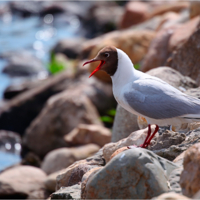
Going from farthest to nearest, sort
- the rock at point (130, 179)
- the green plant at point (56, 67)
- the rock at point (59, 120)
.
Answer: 1. the green plant at point (56, 67)
2. the rock at point (59, 120)
3. the rock at point (130, 179)

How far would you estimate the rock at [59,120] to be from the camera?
1049 cm

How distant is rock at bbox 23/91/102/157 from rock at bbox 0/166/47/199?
7.60 ft

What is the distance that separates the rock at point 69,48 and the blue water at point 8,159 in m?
7.56

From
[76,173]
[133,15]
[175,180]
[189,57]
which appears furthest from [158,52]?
[133,15]

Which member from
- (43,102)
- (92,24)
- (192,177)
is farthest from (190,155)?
(92,24)

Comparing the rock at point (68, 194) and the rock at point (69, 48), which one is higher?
the rock at point (68, 194)

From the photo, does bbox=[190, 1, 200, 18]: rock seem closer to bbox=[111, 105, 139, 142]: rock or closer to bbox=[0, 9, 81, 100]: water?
bbox=[111, 105, 139, 142]: rock

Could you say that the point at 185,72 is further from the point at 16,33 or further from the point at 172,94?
the point at 16,33

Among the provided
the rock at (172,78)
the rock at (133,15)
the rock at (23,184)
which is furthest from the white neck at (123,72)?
the rock at (133,15)

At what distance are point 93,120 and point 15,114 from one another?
3.03 metres

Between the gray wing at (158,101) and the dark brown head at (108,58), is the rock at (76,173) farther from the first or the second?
the dark brown head at (108,58)

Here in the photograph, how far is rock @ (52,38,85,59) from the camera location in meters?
17.8

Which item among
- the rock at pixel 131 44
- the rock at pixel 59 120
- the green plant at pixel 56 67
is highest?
the rock at pixel 131 44

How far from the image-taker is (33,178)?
8.00 m
